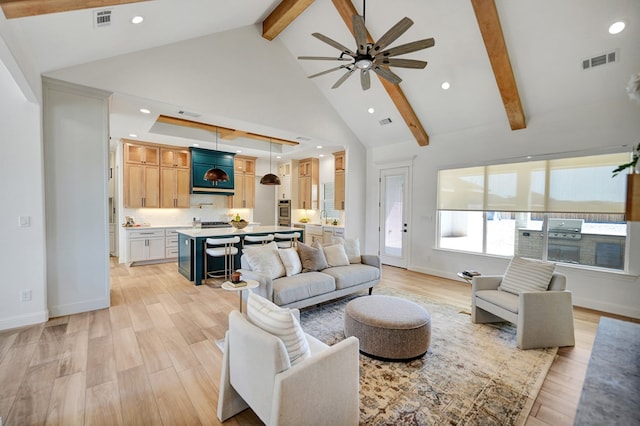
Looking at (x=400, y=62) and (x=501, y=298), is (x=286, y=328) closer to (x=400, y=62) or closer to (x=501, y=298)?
(x=501, y=298)

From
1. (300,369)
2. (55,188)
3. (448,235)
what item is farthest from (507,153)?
(55,188)

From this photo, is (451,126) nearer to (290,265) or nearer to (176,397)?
(290,265)

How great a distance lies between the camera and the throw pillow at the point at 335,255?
172 inches

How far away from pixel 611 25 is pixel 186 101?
5481mm

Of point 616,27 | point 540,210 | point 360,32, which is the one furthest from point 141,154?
point 616,27

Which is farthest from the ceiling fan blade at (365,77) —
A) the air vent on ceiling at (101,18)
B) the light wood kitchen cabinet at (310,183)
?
the light wood kitchen cabinet at (310,183)

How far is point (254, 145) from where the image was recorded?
7645 millimetres

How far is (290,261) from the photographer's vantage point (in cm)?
385

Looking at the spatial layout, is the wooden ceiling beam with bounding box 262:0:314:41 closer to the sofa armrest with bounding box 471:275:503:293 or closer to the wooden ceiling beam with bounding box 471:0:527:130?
the wooden ceiling beam with bounding box 471:0:527:130

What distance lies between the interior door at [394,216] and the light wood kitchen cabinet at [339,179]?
3.43ft

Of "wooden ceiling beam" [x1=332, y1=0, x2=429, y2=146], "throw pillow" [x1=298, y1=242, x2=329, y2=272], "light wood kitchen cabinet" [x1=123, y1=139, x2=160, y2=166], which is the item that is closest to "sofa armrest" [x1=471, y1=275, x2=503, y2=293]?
"throw pillow" [x1=298, y1=242, x2=329, y2=272]

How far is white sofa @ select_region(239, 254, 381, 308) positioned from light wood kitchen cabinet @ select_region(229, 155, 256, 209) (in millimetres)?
4947

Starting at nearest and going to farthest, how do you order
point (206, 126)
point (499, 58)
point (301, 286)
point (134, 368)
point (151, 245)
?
point (134, 368), point (301, 286), point (499, 58), point (206, 126), point (151, 245)

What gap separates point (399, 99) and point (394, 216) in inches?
106
